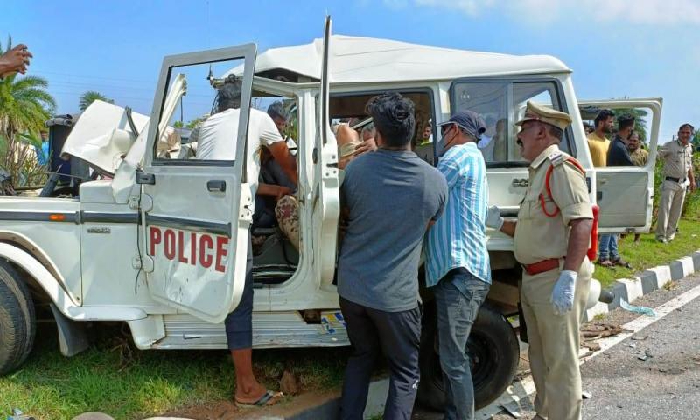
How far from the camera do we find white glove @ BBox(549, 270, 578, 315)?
3.01 metres

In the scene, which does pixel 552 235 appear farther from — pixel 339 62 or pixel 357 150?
pixel 339 62

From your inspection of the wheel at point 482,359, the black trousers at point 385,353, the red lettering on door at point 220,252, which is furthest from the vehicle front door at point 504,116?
the red lettering on door at point 220,252

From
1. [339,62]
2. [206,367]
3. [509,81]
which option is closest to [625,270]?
[509,81]

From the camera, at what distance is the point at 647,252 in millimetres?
7891

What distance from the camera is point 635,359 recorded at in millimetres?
4648

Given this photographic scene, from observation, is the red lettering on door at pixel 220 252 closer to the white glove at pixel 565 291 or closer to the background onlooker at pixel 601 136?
the white glove at pixel 565 291

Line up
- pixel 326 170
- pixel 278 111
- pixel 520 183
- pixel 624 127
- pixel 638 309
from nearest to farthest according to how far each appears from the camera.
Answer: pixel 326 170 < pixel 520 183 < pixel 278 111 < pixel 638 309 < pixel 624 127

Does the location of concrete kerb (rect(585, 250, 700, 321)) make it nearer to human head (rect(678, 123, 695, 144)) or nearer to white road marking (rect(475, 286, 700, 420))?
white road marking (rect(475, 286, 700, 420))

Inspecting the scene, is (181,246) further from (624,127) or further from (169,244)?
(624,127)

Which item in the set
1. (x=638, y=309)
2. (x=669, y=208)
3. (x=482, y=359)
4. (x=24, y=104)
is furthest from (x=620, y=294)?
(x=24, y=104)

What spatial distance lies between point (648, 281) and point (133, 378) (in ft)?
18.3

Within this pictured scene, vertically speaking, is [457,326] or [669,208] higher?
[669,208]

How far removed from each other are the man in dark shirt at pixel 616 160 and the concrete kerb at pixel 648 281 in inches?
14.3

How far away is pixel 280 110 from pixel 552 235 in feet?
6.73
